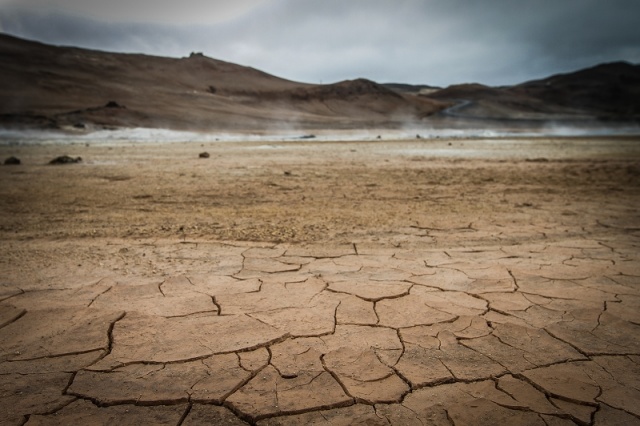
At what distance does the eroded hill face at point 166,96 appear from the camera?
2661cm

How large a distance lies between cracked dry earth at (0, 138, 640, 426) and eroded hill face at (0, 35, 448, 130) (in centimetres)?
2414

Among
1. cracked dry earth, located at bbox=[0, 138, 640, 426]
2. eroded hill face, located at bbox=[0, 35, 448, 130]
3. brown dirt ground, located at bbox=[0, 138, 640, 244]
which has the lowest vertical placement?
cracked dry earth, located at bbox=[0, 138, 640, 426]

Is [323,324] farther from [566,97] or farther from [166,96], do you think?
[566,97]

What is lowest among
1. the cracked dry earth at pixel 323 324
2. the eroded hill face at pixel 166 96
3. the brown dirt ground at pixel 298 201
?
the cracked dry earth at pixel 323 324

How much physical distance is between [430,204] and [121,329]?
3.99 meters

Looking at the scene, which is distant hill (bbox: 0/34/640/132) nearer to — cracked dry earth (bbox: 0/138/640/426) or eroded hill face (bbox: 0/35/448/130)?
eroded hill face (bbox: 0/35/448/130)

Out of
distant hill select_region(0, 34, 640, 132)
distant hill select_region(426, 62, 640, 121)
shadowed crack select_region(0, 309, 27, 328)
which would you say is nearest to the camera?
shadowed crack select_region(0, 309, 27, 328)

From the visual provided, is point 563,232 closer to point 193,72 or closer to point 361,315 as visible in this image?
point 361,315

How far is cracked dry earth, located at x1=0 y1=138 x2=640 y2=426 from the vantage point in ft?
4.46

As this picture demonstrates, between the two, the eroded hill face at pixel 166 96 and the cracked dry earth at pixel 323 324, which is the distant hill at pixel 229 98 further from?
the cracked dry earth at pixel 323 324

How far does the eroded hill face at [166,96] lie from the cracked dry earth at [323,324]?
2414cm

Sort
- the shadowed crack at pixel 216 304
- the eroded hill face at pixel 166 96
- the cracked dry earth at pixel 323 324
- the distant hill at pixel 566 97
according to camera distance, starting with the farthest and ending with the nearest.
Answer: the distant hill at pixel 566 97 < the eroded hill face at pixel 166 96 < the shadowed crack at pixel 216 304 < the cracked dry earth at pixel 323 324

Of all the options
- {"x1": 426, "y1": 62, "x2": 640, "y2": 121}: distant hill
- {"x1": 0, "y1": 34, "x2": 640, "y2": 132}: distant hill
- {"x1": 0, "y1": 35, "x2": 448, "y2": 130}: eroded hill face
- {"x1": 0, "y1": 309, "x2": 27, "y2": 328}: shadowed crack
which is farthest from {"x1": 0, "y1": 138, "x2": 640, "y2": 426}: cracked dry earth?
{"x1": 426, "y1": 62, "x2": 640, "y2": 121}: distant hill

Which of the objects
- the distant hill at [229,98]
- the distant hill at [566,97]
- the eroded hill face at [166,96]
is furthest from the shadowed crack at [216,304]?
the distant hill at [566,97]
